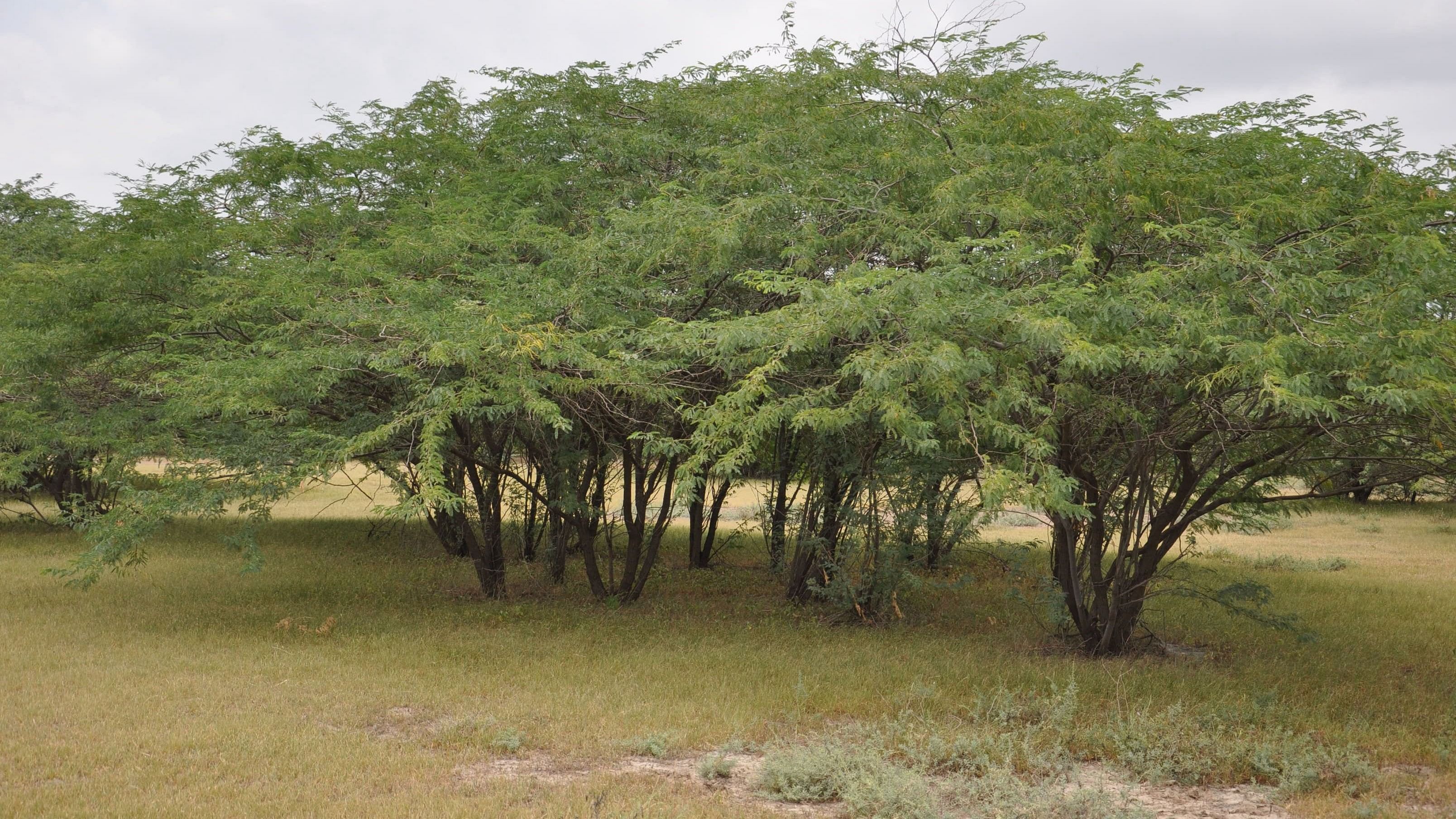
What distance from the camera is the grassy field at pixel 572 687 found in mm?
6688

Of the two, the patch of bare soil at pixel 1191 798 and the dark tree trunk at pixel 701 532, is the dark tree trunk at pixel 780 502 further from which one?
the patch of bare soil at pixel 1191 798

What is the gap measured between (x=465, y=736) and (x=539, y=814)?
1891 millimetres

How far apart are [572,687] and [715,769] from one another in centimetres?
271

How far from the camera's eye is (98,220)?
48.0 ft

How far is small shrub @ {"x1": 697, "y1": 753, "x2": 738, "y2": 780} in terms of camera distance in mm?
6973

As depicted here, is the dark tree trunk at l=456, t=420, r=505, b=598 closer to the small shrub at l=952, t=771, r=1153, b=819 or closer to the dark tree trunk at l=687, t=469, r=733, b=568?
the dark tree trunk at l=687, t=469, r=733, b=568

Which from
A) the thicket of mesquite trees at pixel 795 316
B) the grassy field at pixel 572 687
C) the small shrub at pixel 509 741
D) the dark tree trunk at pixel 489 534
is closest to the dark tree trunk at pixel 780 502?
the thicket of mesquite trees at pixel 795 316

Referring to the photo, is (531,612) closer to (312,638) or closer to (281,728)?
(312,638)

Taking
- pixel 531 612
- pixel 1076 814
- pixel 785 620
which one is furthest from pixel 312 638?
pixel 1076 814

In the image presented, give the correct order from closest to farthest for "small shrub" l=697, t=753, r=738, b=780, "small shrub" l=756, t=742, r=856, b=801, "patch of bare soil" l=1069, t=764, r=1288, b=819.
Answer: "patch of bare soil" l=1069, t=764, r=1288, b=819
"small shrub" l=756, t=742, r=856, b=801
"small shrub" l=697, t=753, r=738, b=780

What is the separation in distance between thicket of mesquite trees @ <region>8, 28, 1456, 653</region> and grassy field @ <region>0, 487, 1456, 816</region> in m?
1.17

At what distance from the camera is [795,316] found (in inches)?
326

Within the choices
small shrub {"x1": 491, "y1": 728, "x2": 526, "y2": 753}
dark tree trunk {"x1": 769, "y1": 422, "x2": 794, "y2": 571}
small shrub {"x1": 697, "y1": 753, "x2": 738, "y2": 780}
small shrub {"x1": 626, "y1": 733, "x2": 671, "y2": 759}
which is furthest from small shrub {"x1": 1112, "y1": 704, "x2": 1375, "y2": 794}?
dark tree trunk {"x1": 769, "y1": 422, "x2": 794, "y2": 571}

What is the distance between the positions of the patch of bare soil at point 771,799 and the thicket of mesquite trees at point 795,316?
6.28ft
